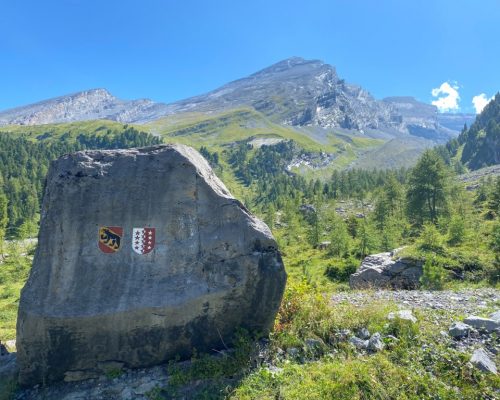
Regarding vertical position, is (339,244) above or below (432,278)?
below

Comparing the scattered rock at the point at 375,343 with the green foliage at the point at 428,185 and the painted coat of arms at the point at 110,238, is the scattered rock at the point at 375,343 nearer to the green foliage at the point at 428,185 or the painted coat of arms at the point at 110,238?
the painted coat of arms at the point at 110,238

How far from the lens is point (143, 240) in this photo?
36.4ft

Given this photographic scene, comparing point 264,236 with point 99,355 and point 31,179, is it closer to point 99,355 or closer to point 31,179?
point 99,355

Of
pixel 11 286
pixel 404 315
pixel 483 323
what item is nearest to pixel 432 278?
pixel 483 323

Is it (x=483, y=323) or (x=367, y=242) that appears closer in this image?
(x=483, y=323)

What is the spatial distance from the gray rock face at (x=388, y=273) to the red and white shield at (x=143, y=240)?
20.1 m

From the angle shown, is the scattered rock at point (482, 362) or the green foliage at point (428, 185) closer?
the scattered rock at point (482, 362)

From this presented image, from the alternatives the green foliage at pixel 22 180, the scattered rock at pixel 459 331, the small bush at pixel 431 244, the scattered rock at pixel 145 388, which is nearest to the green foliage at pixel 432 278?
the small bush at pixel 431 244

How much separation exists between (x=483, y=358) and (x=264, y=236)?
22.4 feet

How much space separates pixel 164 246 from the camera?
1115 cm

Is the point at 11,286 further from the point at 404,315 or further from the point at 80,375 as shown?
the point at 404,315

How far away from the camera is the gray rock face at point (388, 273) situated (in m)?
27.1

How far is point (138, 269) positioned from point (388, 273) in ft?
75.9

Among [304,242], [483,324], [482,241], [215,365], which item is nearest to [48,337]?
[215,365]
